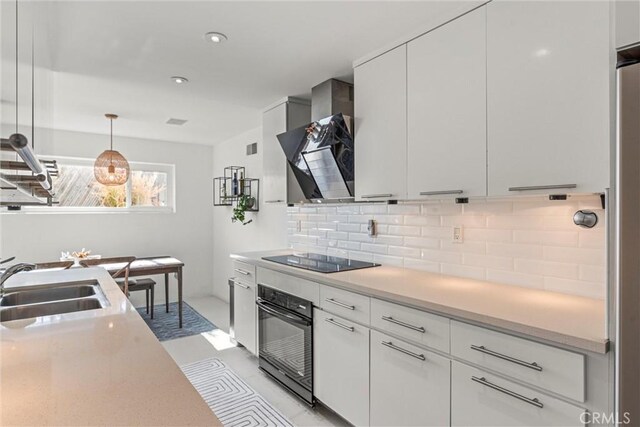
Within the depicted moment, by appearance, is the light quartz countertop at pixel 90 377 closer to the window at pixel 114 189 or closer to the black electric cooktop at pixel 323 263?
the black electric cooktop at pixel 323 263

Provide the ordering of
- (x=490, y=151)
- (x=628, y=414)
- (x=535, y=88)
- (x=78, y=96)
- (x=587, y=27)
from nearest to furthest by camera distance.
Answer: (x=628, y=414)
(x=587, y=27)
(x=535, y=88)
(x=490, y=151)
(x=78, y=96)

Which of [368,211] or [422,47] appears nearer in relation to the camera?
[422,47]

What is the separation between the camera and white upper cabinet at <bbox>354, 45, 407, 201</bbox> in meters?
2.03

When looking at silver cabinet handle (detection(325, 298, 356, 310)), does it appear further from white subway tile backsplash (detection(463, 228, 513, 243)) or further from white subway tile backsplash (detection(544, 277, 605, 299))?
white subway tile backsplash (detection(544, 277, 605, 299))

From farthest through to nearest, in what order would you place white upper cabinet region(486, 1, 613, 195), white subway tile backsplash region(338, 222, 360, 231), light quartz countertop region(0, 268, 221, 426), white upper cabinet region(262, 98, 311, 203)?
1. white upper cabinet region(262, 98, 311, 203)
2. white subway tile backsplash region(338, 222, 360, 231)
3. white upper cabinet region(486, 1, 613, 195)
4. light quartz countertop region(0, 268, 221, 426)

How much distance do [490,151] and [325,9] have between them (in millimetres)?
1071

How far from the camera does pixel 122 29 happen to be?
1.87 meters

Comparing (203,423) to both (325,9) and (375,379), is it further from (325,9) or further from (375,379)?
(325,9)

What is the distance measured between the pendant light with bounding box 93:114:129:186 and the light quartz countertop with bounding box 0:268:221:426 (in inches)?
105

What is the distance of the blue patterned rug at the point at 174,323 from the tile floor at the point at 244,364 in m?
0.11

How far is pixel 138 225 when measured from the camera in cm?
489

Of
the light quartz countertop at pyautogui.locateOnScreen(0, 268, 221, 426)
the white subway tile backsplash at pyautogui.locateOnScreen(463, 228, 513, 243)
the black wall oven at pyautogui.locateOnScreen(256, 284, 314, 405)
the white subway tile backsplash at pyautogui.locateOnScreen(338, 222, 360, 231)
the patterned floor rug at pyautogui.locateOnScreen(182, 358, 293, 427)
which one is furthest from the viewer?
the white subway tile backsplash at pyautogui.locateOnScreen(338, 222, 360, 231)

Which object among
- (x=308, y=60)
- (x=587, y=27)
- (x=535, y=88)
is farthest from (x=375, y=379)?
(x=308, y=60)

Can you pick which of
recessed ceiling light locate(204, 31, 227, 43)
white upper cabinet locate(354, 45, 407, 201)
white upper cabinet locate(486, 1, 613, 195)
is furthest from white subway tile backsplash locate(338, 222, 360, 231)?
recessed ceiling light locate(204, 31, 227, 43)
